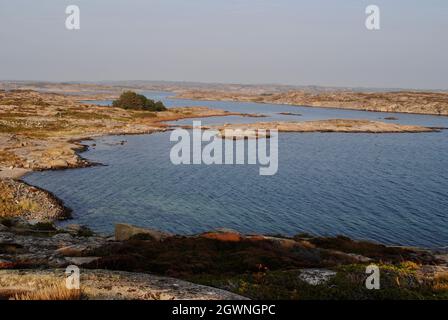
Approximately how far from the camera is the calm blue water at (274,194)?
138ft

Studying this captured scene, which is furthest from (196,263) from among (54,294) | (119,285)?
(54,294)

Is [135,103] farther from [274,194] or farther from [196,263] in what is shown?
[196,263]

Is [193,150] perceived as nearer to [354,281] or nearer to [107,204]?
[107,204]

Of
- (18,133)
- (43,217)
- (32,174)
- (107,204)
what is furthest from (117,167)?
(18,133)

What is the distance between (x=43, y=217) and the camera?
4269cm

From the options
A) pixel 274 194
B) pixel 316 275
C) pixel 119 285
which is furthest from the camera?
pixel 274 194

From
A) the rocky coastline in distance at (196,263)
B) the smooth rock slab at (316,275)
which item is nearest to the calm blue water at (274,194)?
the rocky coastline in distance at (196,263)

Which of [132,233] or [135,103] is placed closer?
[132,233]

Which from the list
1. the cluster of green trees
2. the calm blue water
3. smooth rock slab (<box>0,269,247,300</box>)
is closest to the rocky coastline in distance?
smooth rock slab (<box>0,269,247,300</box>)

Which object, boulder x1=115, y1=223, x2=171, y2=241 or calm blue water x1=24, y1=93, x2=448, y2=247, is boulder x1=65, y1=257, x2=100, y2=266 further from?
calm blue water x1=24, y1=93, x2=448, y2=247

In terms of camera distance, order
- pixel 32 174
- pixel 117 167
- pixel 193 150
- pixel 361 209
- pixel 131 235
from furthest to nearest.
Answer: pixel 193 150, pixel 117 167, pixel 32 174, pixel 361 209, pixel 131 235
